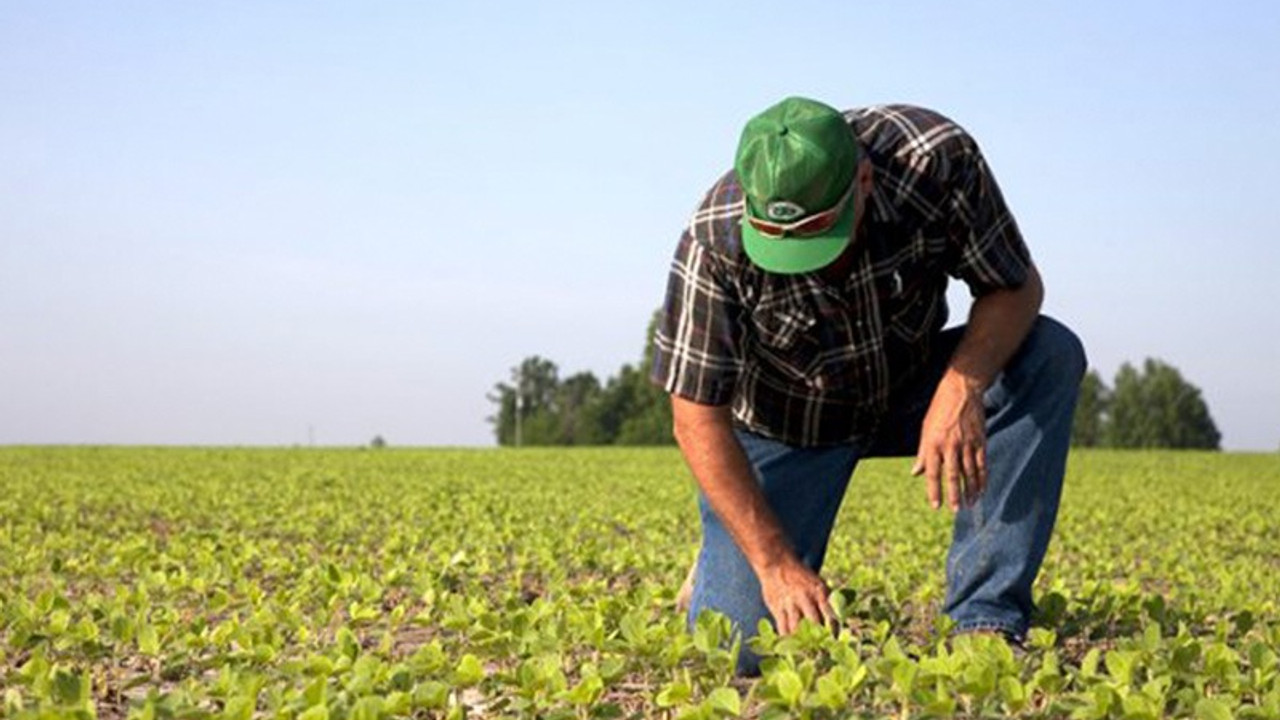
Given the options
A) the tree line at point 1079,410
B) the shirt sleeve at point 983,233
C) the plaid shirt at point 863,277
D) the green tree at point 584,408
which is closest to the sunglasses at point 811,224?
the plaid shirt at point 863,277

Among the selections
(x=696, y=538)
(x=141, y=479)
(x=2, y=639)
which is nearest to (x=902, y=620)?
(x=2, y=639)

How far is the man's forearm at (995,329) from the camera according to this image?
172 inches

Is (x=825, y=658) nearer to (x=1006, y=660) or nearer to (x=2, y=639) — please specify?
(x=1006, y=660)

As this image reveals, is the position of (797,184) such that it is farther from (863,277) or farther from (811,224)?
(863,277)

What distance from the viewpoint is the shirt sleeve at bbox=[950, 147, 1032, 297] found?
438 cm

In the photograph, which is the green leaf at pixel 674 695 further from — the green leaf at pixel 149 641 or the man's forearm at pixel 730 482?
the green leaf at pixel 149 641

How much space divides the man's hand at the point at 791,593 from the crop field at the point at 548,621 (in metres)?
0.11

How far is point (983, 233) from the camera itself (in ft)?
14.5

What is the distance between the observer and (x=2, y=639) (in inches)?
214

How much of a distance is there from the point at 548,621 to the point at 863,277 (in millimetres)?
1443

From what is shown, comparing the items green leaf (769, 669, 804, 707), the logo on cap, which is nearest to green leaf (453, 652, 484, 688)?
green leaf (769, 669, 804, 707)

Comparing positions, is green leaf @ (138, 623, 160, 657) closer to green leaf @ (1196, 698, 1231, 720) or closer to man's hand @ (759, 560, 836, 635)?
man's hand @ (759, 560, 836, 635)

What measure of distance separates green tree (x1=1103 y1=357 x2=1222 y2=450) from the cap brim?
272ft

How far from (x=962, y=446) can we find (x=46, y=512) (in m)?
9.31
